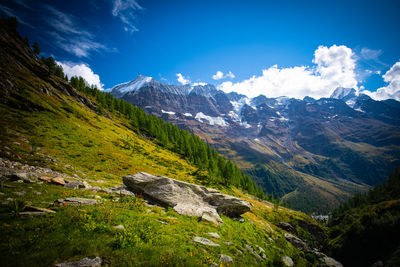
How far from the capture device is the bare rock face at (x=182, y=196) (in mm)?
16375

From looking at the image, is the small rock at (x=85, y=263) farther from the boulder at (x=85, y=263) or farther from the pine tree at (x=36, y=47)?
the pine tree at (x=36, y=47)

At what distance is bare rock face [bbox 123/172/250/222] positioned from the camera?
16375 millimetres

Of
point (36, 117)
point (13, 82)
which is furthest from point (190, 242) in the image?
point (13, 82)

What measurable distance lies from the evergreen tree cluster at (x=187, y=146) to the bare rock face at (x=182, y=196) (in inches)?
1503

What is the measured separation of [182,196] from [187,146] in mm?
62717

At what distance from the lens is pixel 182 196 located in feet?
59.3

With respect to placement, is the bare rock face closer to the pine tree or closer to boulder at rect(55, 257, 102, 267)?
boulder at rect(55, 257, 102, 267)

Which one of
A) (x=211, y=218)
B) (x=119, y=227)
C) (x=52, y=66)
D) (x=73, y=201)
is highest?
(x=52, y=66)

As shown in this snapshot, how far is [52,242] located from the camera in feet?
19.3

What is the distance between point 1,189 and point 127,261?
10553mm

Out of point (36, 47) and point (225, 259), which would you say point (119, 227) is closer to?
point (225, 259)

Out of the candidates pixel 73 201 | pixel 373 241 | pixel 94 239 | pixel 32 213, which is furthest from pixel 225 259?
pixel 373 241

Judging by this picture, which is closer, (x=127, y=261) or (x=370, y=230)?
(x=127, y=261)

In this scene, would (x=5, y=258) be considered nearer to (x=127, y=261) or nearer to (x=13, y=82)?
(x=127, y=261)
